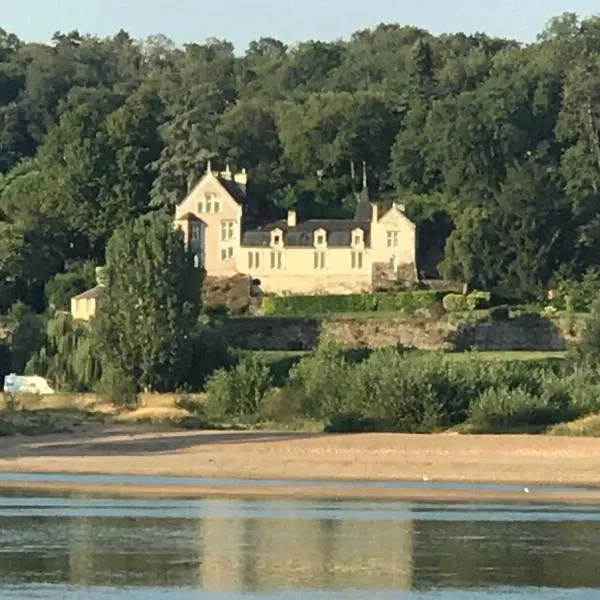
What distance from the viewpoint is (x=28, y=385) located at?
61.7m

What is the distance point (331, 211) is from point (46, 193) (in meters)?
13.7

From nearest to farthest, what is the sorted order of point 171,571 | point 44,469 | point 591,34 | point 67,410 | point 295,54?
point 171,571 → point 44,469 → point 67,410 → point 591,34 → point 295,54

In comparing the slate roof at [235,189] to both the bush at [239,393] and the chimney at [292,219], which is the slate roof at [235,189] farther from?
the bush at [239,393]

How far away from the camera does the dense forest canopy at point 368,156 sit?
8456cm

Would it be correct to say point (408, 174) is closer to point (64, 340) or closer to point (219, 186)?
point (219, 186)

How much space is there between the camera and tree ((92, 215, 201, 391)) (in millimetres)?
60562

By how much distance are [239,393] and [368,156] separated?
48.0 metres

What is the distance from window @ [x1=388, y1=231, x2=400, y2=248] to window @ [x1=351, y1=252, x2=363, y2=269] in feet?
4.42

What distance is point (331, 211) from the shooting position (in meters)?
95.8

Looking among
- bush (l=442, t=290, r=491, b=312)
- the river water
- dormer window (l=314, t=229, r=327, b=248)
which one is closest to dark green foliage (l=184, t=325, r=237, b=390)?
bush (l=442, t=290, r=491, b=312)

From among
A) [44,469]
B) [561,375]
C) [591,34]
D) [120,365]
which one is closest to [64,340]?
[120,365]

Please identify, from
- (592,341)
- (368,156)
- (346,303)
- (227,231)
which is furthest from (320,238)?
(592,341)

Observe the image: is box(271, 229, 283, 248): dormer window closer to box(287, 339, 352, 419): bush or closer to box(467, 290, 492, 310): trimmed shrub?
box(467, 290, 492, 310): trimmed shrub

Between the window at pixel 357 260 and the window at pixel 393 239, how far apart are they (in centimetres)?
135
